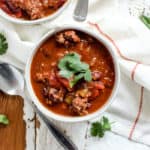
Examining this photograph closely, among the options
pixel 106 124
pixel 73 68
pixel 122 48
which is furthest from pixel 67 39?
pixel 106 124

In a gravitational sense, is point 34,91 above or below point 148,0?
below

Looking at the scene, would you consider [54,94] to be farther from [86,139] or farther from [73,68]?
[86,139]

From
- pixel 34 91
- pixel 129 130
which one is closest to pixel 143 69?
pixel 129 130

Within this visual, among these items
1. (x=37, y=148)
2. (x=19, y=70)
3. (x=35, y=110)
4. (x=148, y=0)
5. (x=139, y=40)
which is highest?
(x=148, y=0)

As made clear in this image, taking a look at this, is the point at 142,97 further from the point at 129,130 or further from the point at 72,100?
the point at 72,100

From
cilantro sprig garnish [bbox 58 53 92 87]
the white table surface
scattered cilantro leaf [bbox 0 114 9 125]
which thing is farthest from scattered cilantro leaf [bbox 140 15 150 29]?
scattered cilantro leaf [bbox 0 114 9 125]

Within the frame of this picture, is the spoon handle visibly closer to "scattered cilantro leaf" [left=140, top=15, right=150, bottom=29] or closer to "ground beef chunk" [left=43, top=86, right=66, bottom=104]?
"ground beef chunk" [left=43, top=86, right=66, bottom=104]
